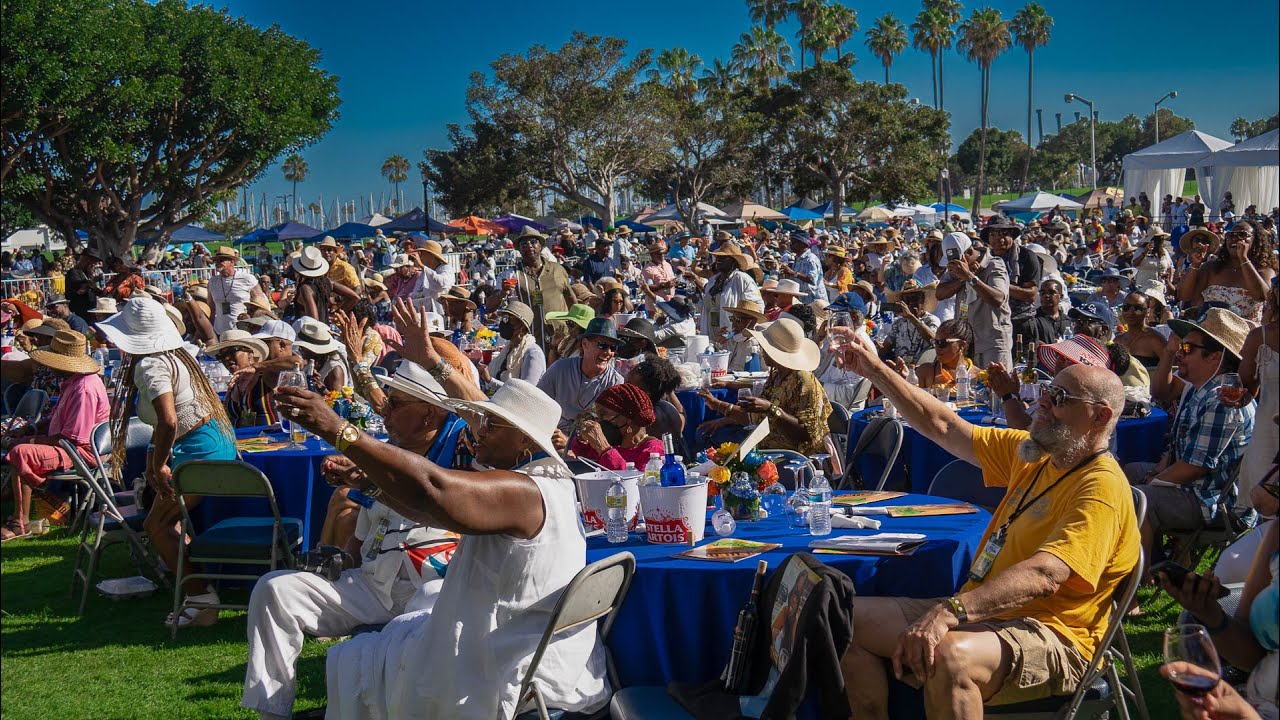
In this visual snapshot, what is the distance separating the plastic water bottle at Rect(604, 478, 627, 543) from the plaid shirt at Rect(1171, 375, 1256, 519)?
3.03m

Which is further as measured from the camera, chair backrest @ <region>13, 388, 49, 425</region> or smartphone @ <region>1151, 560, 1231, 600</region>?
chair backrest @ <region>13, 388, 49, 425</region>

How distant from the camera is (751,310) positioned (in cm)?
987

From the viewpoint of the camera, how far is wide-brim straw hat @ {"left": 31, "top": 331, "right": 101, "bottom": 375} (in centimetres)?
801

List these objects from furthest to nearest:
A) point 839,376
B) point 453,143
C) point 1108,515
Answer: point 453,143 < point 839,376 < point 1108,515

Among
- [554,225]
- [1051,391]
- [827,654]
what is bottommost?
[827,654]

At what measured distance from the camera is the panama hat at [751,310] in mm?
9879

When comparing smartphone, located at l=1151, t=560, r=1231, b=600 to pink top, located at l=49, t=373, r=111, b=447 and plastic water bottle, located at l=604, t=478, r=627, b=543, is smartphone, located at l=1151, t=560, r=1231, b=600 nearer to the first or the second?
plastic water bottle, located at l=604, t=478, r=627, b=543

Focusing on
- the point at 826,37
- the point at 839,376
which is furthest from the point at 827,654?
the point at 826,37

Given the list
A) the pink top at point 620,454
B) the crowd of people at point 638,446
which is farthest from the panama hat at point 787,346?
the pink top at point 620,454

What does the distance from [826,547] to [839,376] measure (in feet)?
14.7

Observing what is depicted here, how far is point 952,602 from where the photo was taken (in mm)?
3406

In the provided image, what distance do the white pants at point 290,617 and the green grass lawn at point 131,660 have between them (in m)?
0.95

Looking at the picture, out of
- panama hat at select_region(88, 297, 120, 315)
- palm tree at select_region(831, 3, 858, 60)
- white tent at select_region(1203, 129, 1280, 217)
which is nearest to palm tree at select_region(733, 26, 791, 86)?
palm tree at select_region(831, 3, 858, 60)

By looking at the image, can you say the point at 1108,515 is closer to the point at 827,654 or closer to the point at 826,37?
the point at 827,654
